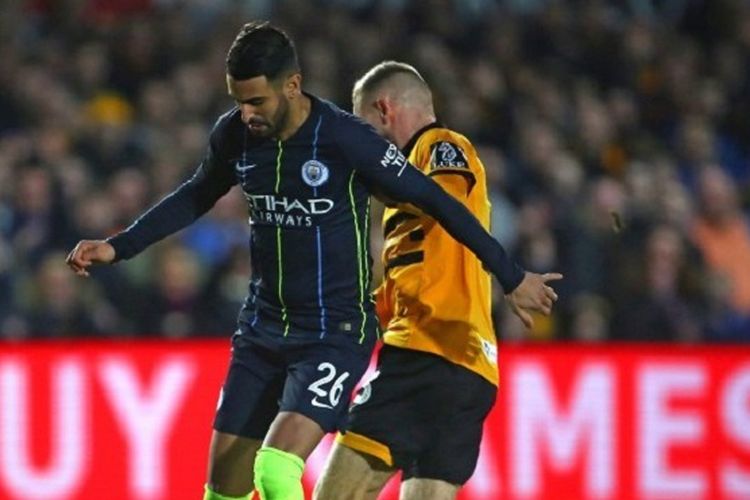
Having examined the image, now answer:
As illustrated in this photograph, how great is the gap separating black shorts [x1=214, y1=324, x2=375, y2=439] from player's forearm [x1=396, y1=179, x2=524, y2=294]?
1.74ft

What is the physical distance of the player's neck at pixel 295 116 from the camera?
6.09 metres

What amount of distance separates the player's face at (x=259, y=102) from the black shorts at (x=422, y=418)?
→ 1187 mm

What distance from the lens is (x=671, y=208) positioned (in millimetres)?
11961

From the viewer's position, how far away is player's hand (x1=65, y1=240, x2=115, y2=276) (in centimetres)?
634

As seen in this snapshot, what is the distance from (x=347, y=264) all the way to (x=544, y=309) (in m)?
0.69

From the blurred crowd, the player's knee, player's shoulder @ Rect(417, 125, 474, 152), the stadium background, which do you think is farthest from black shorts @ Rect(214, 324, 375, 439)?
the blurred crowd

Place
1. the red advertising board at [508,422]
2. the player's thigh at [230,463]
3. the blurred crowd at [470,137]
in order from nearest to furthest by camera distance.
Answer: the player's thigh at [230,463]
the red advertising board at [508,422]
the blurred crowd at [470,137]

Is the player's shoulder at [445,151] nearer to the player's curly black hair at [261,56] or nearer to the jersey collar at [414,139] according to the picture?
the jersey collar at [414,139]

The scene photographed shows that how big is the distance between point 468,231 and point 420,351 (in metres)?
0.83

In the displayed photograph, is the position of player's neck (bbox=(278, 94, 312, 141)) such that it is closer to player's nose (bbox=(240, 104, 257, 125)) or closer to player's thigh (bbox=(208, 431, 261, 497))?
player's nose (bbox=(240, 104, 257, 125))

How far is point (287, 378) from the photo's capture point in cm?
623

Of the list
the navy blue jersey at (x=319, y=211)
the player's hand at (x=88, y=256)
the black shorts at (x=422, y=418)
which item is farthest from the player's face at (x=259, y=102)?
the black shorts at (x=422, y=418)

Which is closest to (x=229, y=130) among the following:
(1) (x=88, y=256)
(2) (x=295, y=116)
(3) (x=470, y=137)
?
(2) (x=295, y=116)

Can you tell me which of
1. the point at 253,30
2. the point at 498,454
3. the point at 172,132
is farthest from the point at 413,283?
the point at 172,132
